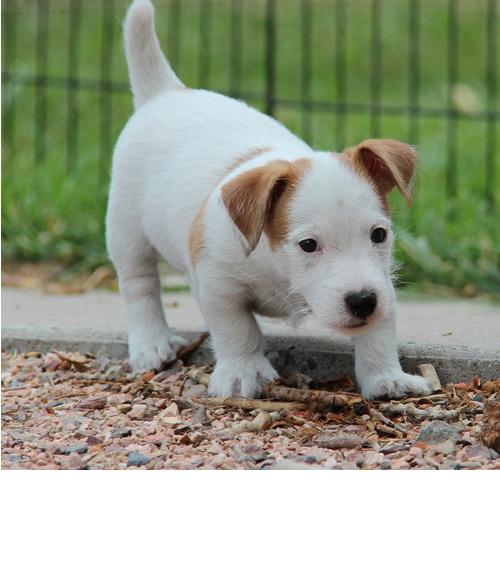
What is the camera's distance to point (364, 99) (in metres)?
11.4

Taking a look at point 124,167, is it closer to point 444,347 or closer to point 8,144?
point 444,347

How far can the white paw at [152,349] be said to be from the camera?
4727mm

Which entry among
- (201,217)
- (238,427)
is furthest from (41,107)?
(238,427)

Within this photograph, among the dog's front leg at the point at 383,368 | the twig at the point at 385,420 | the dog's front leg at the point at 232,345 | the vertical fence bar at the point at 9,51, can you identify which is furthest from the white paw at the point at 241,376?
the vertical fence bar at the point at 9,51

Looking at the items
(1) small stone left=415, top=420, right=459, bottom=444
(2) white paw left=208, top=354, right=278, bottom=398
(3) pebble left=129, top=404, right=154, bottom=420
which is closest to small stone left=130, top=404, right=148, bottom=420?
(3) pebble left=129, top=404, right=154, bottom=420

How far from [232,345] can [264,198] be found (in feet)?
2.50

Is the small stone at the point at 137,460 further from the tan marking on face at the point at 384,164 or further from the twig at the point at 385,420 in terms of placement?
the tan marking on face at the point at 384,164

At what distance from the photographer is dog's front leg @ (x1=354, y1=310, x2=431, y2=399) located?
411 centimetres

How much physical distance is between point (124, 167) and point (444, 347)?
67.4 inches

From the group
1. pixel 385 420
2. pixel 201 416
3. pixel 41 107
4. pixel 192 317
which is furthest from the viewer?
pixel 41 107

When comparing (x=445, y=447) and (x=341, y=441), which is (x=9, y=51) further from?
(x=445, y=447)

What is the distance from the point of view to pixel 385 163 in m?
3.93

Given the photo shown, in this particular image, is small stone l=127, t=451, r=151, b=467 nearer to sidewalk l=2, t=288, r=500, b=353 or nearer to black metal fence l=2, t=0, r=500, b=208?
sidewalk l=2, t=288, r=500, b=353

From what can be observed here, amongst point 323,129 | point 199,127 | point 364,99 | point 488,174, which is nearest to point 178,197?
point 199,127
